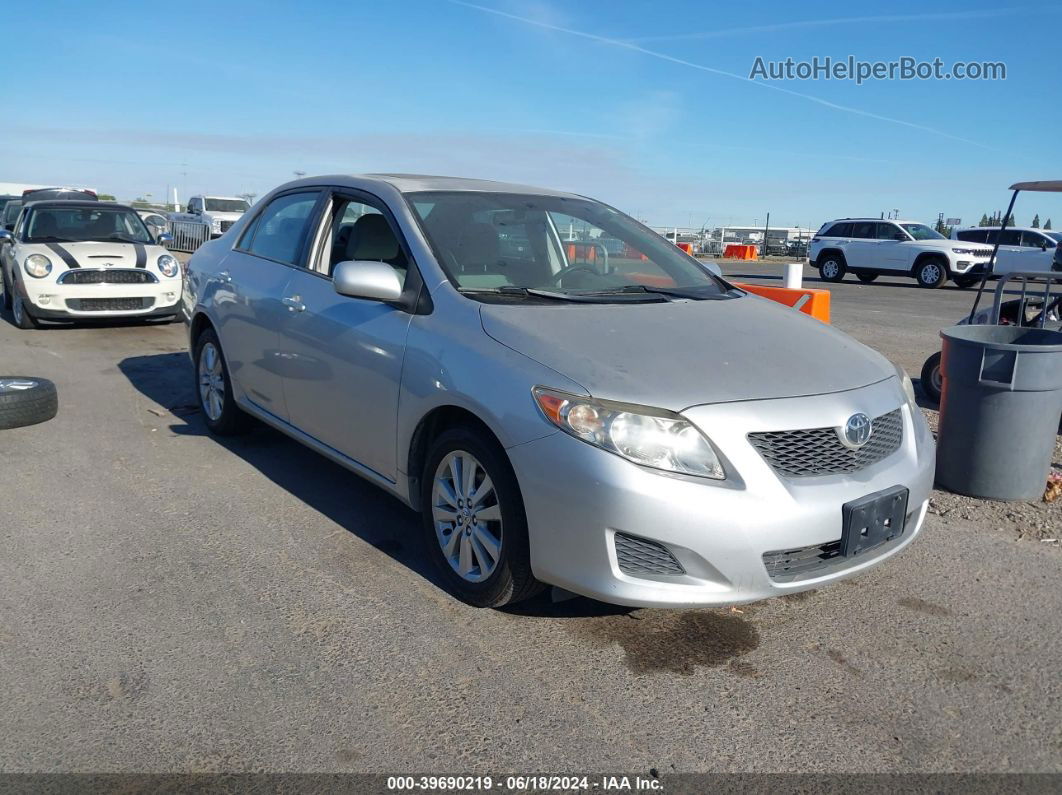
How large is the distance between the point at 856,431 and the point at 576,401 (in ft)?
3.44

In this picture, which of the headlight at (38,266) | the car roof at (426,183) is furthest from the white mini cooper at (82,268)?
the car roof at (426,183)

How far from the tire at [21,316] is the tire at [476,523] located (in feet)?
28.6

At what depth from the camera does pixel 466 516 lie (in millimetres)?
3500

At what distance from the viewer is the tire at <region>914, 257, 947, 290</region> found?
2219 centimetres

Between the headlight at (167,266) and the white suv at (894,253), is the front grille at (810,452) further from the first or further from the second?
the white suv at (894,253)

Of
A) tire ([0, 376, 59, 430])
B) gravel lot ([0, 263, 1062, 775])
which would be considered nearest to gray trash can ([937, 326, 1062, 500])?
gravel lot ([0, 263, 1062, 775])

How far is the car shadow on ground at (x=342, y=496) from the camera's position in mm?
3633

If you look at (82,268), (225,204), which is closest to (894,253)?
(82,268)

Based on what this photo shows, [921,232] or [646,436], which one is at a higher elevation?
[921,232]

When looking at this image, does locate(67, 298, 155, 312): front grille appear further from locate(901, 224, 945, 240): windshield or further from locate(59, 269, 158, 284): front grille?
locate(901, 224, 945, 240): windshield

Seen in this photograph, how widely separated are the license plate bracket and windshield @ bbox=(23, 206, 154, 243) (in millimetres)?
10362

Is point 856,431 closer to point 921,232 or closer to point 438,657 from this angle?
point 438,657

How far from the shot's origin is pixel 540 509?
10.2 ft

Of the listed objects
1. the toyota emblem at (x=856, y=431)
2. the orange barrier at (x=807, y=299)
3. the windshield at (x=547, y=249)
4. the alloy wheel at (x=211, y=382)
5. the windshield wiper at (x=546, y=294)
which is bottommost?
the alloy wheel at (x=211, y=382)
